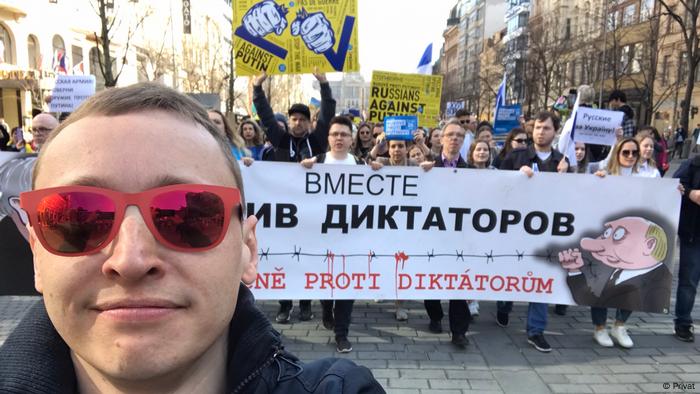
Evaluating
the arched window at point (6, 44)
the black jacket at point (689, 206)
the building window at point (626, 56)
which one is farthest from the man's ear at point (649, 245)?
the arched window at point (6, 44)

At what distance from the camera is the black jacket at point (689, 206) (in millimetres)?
4289

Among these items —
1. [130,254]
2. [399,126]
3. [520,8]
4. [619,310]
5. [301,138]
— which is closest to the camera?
[130,254]

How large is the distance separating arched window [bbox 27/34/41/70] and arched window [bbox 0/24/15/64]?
140cm

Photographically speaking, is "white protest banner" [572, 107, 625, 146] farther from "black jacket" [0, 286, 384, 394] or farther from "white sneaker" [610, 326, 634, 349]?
"black jacket" [0, 286, 384, 394]

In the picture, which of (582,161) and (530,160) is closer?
(530,160)

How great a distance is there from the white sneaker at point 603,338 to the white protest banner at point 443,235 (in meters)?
0.39

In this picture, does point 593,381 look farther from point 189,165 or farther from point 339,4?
point 339,4

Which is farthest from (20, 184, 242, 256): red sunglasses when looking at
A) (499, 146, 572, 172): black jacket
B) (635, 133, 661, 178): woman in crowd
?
(635, 133, 661, 178): woman in crowd

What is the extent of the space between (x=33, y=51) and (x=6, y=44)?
213cm

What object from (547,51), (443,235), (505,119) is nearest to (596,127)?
(443,235)

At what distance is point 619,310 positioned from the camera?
14.7 feet

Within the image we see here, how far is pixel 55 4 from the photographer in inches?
1128

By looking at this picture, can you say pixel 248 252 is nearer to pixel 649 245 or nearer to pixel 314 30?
pixel 649 245

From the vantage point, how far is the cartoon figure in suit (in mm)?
4211
